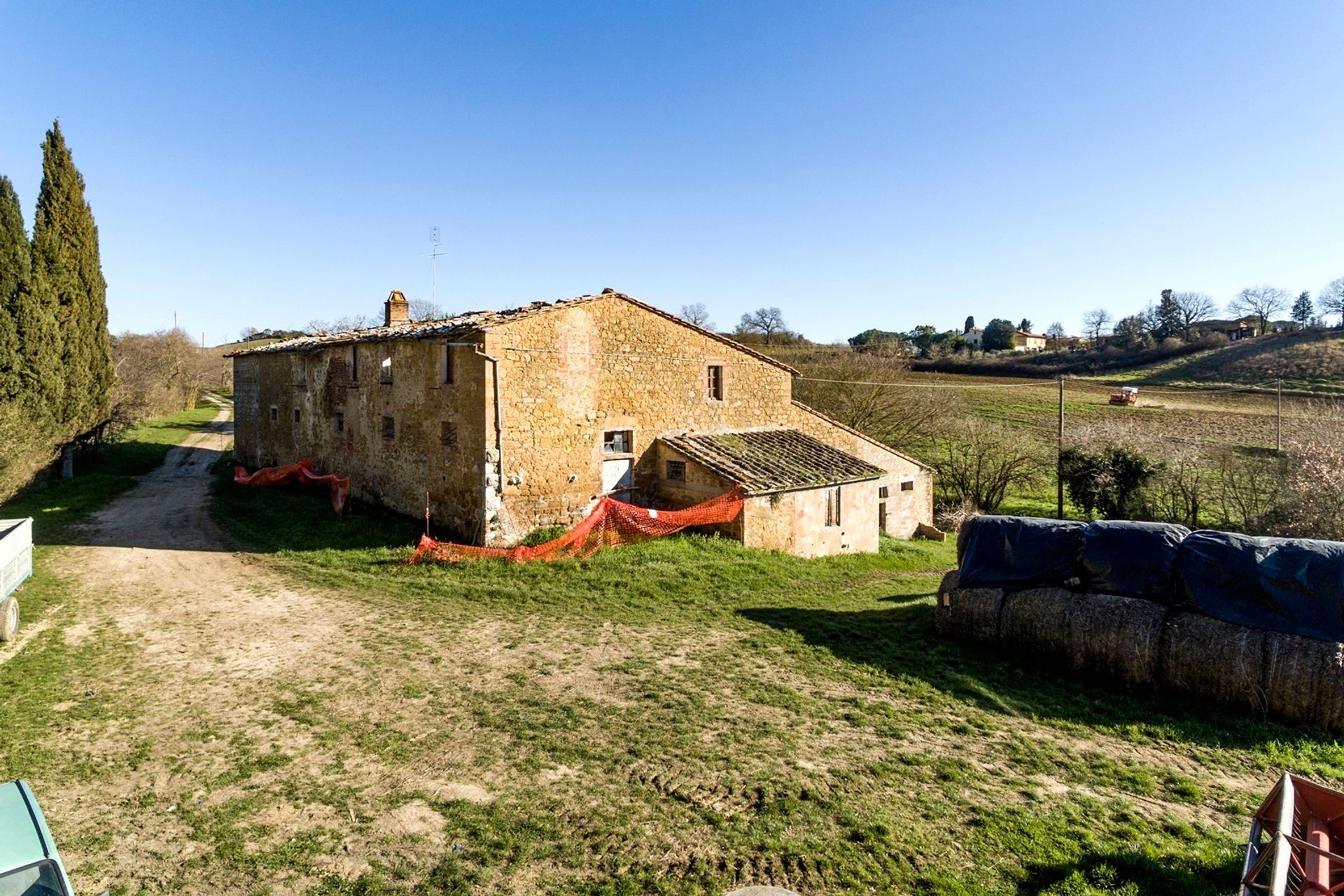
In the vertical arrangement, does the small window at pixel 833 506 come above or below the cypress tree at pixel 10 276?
below

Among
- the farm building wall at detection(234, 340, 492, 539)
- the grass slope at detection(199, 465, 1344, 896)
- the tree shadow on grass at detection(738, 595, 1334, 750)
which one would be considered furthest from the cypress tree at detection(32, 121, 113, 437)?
the tree shadow on grass at detection(738, 595, 1334, 750)

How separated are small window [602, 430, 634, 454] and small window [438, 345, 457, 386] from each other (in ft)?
12.4

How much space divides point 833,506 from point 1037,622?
836cm

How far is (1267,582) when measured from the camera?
8.00 meters

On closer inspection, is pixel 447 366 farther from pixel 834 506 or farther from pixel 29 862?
pixel 29 862

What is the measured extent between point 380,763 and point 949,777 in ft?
18.3

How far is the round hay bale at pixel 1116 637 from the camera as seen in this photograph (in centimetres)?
862

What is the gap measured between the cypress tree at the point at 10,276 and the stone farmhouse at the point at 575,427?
722 centimetres

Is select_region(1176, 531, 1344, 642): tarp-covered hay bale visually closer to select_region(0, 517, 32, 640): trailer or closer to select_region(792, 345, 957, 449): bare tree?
select_region(0, 517, 32, 640): trailer

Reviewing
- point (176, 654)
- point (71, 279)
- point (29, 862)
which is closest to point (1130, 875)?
point (29, 862)

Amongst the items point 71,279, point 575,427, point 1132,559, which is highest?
point 71,279

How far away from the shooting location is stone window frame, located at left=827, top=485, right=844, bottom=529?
17.7 metres

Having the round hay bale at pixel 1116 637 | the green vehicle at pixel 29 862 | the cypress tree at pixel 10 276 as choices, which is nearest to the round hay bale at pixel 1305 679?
the round hay bale at pixel 1116 637

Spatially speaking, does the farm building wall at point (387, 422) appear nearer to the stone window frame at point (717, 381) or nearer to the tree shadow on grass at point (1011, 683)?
the stone window frame at point (717, 381)
